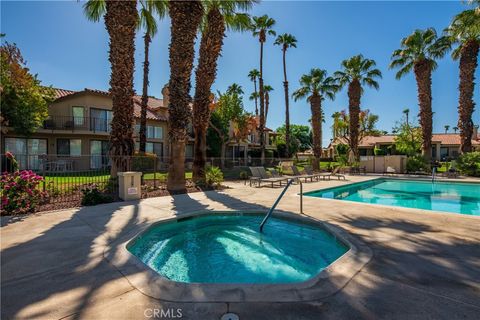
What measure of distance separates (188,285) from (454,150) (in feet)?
186

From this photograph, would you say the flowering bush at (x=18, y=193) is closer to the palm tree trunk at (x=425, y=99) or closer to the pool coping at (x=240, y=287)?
the pool coping at (x=240, y=287)

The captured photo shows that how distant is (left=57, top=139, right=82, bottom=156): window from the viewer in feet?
74.5

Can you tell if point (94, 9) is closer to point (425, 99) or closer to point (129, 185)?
point (129, 185)

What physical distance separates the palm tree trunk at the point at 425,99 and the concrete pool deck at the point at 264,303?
22465mm

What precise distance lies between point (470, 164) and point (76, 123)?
33507 millimetres

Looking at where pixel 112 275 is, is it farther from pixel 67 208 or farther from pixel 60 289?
pixel 67 208

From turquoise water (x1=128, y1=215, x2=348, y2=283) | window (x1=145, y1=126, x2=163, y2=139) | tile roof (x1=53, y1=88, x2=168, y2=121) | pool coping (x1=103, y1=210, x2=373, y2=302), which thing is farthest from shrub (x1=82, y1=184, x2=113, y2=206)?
window (x1=145, y1=126, x2=163, y2=139)

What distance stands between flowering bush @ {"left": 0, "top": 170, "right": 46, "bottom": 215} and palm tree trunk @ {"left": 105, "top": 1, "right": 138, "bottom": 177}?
405cm

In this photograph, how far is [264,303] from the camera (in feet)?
9.73

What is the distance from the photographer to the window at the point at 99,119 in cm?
2341

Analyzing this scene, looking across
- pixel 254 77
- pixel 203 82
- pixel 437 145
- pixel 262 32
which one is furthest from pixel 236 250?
pixel 437 145

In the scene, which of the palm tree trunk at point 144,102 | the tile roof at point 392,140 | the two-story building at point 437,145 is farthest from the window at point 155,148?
the tile roof at point 392,140

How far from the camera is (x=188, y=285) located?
3379mm

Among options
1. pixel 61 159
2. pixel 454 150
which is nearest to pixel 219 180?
pixel 61 159
